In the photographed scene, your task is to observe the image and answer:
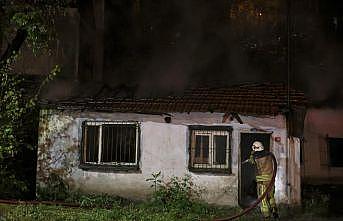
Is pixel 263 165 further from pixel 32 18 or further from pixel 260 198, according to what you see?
pixel 32 18

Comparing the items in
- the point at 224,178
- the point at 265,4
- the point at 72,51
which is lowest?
the point at 224,178

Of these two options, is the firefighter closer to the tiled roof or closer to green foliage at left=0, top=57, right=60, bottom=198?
the tiled roof

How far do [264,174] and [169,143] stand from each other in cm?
256

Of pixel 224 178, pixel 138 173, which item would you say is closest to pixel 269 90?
pixel 224 178

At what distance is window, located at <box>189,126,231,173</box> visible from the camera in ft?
34.2

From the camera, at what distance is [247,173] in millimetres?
10266

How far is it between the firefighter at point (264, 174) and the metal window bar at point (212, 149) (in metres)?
0.65

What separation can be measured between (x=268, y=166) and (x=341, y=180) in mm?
5265

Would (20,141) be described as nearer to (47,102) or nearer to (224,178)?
(47,102)

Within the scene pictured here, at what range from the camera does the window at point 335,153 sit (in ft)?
45.1

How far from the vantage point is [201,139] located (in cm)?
1066

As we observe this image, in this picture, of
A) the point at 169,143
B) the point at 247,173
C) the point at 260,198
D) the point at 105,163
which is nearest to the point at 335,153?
the point at 247,173

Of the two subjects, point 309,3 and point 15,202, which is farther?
point 309,3

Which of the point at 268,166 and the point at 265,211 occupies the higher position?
the point at 268,166
